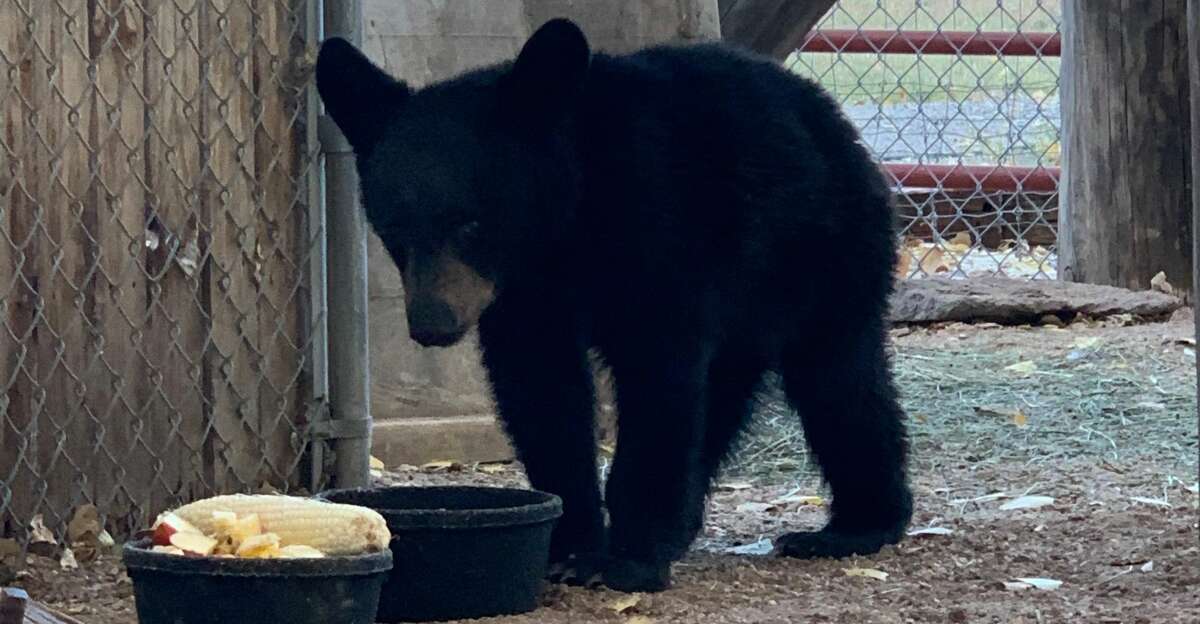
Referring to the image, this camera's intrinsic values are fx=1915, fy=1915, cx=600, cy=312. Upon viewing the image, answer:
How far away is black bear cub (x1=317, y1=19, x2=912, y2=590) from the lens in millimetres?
4055

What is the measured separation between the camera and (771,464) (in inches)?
241

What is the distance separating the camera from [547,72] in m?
4.08

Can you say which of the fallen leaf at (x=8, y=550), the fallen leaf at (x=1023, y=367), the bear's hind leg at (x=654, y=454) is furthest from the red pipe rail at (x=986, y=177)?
the fallen leaf at (x=8, y=550)

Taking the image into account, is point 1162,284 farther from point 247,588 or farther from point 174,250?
point 247,588

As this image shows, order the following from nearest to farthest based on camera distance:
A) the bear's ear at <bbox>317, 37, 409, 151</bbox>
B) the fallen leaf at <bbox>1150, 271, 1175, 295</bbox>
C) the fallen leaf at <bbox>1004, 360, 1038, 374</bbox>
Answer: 1. the bear's ear at <bbox>317, 37, 409, 151</bbox>
2. the fallen leaf at <bbox>1004, 360, 1038, 374</bbox>
3. the fallen leaf at <bbox>1150, 271, 1175, 295</bbox>

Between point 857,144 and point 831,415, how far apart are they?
681 mm

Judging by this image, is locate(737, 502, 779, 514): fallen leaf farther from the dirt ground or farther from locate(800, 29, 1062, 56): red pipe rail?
locate(800, 29, 1062, 56): red pipe rail

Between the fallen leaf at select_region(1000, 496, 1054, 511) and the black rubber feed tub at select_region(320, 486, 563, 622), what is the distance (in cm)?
178

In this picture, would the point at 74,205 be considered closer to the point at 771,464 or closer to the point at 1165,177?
the point at 771,464

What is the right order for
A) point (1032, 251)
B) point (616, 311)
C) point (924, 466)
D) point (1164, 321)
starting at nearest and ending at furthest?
point (616, 311), point (924, 466), point (1164, 321), point (1032, 251)

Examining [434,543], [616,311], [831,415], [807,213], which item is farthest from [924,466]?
[434,543]

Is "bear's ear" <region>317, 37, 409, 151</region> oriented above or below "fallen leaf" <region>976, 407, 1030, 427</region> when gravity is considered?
above

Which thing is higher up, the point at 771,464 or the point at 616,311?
the point at 616,311

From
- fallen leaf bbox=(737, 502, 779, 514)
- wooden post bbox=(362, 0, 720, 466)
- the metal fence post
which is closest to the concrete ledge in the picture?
wooden post bbox=(362, 0, 720, 466)
